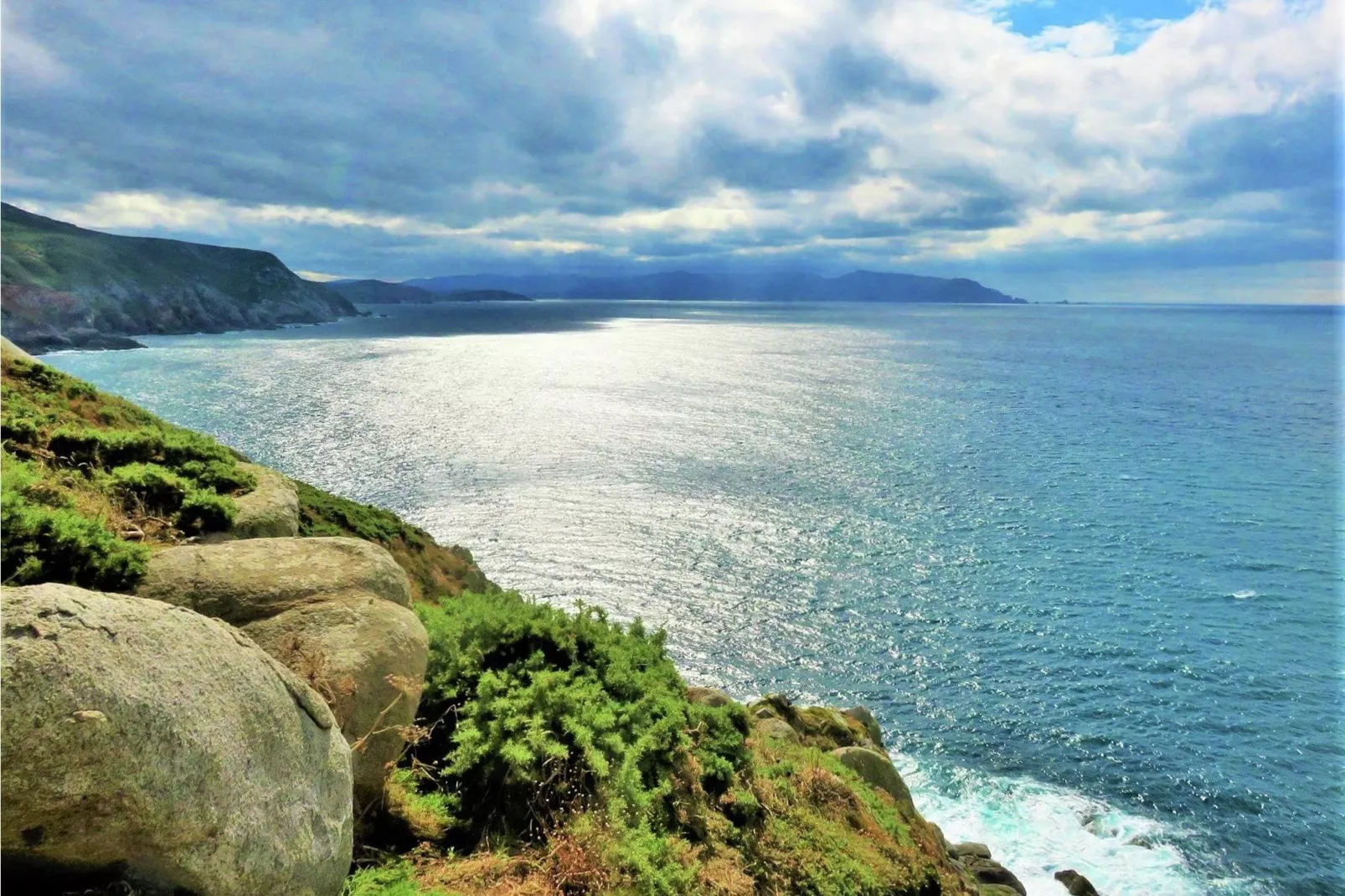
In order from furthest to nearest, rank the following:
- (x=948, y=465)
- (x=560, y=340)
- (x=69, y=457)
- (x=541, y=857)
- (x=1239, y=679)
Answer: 1. (x=560, y=340)
2. (x=948, y=465)
3. (x=1239, y=679)
4. (x=69, y=457)
5. (x=541, y=857)

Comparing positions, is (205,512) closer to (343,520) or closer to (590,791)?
(590,791)

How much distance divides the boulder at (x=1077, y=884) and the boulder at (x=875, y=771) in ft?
29.3

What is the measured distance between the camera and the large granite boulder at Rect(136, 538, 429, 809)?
8.46 metres

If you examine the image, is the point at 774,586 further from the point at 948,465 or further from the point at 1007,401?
the point at 1007,401

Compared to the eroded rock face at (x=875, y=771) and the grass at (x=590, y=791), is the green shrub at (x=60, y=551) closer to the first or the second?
the grass at (x=590, y=791)

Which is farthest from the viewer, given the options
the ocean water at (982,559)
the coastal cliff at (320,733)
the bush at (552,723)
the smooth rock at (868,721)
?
the ocean water at (982,559)

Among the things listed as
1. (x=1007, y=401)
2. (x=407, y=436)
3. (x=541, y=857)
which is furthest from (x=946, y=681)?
(x=1007, y=401)

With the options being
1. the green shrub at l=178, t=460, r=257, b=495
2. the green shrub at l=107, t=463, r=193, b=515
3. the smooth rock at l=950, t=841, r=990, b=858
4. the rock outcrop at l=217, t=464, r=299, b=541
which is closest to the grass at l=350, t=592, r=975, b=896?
the rock outcrop at l=217, t=464, r=299, b=541

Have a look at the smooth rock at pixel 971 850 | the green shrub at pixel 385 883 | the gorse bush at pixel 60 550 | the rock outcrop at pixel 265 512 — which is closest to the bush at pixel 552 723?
the green shrub at pixel 385 883

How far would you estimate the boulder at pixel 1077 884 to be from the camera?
23.4 metres

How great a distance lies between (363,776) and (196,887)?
317 centimetres

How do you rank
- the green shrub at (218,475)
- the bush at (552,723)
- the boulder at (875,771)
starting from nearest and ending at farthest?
the bush at (552,723)
the green shrub at (218,475)
the boulder at (875,771)

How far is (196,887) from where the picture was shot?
17.8 ft

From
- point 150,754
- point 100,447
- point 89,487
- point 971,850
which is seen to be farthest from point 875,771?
point 100,447
